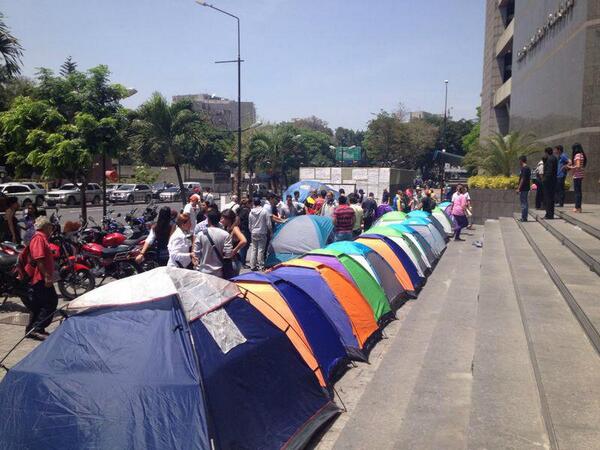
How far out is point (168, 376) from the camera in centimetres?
409

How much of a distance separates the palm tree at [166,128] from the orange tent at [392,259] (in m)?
12.8

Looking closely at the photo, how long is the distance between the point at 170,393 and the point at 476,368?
3.34 meters

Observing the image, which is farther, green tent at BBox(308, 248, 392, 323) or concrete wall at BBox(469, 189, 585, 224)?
concrete wall at BBox(469, 189, 585, 224)

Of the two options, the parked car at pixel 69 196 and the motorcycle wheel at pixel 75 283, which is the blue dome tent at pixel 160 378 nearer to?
the motorcycle wheel at pixel 75 283

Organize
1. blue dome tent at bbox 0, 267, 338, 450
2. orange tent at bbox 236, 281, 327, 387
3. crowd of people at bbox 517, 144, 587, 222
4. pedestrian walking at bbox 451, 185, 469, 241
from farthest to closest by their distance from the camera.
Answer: pedestrian walking at bbox 451, 185, 469, 241, crowd of people at bbox 517, 144, 587, 222, orange tent at bbox 236, 281, 327, 387, blue dome tent at bbox 0, 267, 338, 450

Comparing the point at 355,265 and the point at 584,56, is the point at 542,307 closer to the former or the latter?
the point at 355,265

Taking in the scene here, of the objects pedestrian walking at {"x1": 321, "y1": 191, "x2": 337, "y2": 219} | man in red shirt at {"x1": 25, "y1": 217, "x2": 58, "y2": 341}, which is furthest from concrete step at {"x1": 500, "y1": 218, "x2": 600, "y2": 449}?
pedestrian walking at {"x1": 321, "y1": 191, "x2": 337, "y2": 219}

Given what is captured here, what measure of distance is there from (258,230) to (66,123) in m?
6.94

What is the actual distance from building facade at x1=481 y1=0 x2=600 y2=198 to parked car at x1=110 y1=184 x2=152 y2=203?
26.2m

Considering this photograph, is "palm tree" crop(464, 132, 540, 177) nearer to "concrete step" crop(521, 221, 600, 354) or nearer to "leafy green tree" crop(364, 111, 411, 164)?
"concrete step" crop(521, 221, 600, 354)

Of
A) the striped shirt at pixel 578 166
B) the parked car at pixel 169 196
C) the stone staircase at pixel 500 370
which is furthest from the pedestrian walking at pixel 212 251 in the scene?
the parked car at pixel 169 196

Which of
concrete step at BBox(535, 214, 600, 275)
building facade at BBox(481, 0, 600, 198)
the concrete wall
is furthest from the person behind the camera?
the concrete wall

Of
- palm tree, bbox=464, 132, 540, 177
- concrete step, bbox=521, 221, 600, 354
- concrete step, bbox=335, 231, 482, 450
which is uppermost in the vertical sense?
palm tree, bbox=464, 132, 540, 177

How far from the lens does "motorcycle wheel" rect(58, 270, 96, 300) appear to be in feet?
31.8
